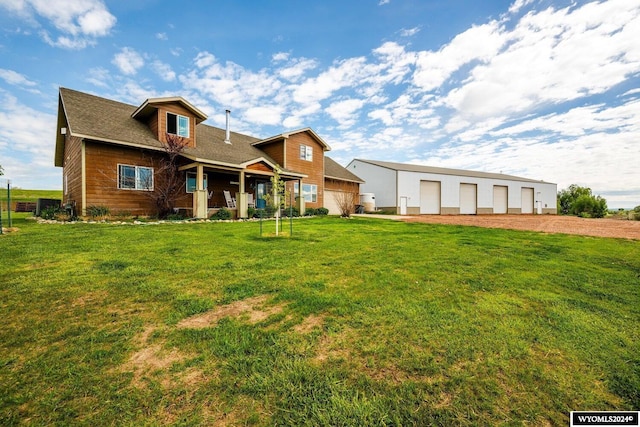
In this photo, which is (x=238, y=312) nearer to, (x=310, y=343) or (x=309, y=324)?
(x=309, y=324)

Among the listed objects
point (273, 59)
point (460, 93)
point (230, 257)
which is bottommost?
point (230, 257)

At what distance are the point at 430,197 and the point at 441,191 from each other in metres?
1.41

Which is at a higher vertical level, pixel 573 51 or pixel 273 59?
pixel 273 59

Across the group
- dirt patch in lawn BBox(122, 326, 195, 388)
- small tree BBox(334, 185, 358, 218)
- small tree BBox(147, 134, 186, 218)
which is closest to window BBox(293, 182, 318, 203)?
small tree BBox(334, 185, 358, 218)

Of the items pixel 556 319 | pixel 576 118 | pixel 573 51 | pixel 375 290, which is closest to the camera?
pixel 556 319

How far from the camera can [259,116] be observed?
2134 centimetres

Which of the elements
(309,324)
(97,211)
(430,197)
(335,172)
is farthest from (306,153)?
(309,324)

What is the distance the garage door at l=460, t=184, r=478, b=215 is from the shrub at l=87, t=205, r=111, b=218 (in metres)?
30.5

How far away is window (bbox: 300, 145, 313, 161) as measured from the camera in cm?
2036

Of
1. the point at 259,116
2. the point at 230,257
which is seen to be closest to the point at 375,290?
the point at 230,257

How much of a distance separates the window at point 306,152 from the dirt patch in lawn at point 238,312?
1790 cm

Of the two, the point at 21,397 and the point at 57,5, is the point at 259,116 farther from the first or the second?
the point at 21,397

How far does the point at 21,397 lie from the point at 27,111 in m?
25.8

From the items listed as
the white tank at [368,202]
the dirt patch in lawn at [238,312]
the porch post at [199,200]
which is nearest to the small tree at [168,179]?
the porch post at [199,200]
